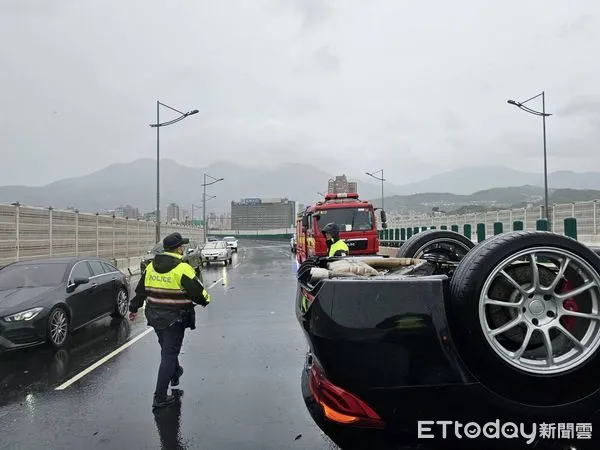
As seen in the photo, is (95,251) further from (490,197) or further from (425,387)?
(490,197)

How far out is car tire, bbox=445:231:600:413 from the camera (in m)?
2.61

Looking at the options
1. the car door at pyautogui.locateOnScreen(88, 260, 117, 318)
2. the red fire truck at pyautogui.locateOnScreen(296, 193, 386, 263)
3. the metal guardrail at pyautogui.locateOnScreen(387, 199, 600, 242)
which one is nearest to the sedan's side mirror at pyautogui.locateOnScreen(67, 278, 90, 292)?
the car door at pyautogui.locateOnScreen(88, 260, 117, 318)

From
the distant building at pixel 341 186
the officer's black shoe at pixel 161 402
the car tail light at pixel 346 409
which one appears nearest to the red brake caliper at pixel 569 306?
the car tail light at pixel 346 409

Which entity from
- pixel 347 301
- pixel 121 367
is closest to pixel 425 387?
pixel 347 301

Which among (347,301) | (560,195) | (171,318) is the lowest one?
(171,318)

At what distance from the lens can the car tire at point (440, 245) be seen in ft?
16.4

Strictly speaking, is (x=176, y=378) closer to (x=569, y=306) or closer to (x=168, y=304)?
(x=168, y=304)

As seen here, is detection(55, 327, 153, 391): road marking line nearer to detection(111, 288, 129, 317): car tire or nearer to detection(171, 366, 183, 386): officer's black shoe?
detection(111, 288, 129, 317): car tire

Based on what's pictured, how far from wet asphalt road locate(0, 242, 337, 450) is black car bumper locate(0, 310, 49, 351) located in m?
0.25

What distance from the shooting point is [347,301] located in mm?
2684

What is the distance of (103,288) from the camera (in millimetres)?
9344

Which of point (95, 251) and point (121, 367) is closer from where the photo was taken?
point (121, 367)

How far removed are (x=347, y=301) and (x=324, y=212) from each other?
50.7 ft

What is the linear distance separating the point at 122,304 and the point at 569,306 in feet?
30.0
